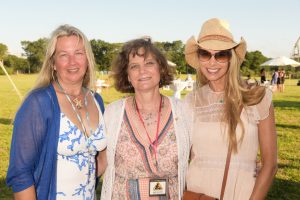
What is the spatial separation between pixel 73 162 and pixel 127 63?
1.04m

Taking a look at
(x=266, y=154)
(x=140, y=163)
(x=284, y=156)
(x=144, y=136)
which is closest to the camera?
(x=266, y=154)

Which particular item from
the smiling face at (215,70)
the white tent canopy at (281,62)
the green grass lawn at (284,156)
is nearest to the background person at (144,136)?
the smiling face at (215,70)

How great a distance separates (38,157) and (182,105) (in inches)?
50.8

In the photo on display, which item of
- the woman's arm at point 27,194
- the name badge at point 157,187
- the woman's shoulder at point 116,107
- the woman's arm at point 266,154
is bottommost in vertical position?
the name badge at point 157,187

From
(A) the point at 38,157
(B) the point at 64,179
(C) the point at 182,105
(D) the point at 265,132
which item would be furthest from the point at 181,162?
(A) the point at 38,157

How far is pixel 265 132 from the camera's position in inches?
108

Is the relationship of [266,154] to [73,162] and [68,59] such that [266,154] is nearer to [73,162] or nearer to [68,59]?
[73,162]

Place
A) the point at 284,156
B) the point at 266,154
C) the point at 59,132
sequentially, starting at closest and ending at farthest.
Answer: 1. the point at 59,132
2. the point at 266,154
3. the point at 284,156

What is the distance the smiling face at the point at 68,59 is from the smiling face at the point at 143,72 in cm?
47

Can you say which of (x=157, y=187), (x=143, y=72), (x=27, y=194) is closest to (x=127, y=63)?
(x=143, y=72)

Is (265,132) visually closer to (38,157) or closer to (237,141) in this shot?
(237,141)

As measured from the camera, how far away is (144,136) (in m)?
3.04

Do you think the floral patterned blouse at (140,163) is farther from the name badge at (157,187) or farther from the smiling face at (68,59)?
the smiling face at (68,59)

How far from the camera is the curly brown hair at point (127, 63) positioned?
3.19 meters
